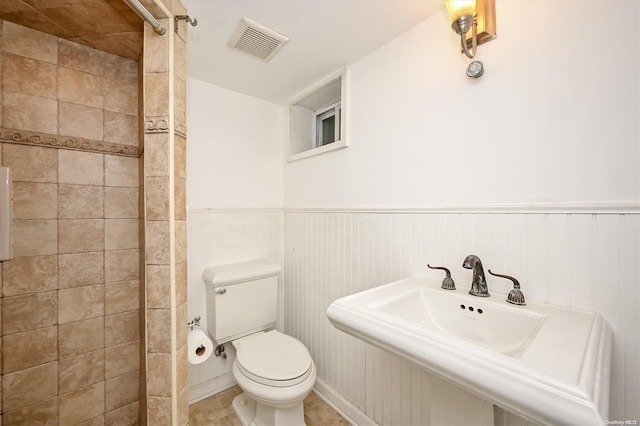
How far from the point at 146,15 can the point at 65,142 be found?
817 mm

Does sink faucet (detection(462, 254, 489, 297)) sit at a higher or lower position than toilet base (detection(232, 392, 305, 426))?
higher

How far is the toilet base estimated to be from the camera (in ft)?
4.38

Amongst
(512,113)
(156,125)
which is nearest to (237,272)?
(156,125)

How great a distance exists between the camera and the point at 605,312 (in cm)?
80

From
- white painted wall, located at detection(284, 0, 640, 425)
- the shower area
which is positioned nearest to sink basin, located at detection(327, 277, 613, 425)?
white painted wall, located at detection(284, 0, 640, 425)

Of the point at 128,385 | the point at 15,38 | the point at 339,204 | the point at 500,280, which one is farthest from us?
the point at 339,204

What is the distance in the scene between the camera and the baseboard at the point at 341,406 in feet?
4.68

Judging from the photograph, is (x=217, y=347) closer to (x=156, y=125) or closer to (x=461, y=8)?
(x=156, y=125)

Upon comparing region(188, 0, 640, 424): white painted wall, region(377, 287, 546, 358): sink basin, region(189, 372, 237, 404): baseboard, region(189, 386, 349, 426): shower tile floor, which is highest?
region(188, 0, 640, 424): white painted wall

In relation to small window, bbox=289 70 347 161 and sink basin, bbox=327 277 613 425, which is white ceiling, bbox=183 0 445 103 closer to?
small window, bbox=289 70 347 161

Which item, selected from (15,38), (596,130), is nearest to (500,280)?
(596,130)

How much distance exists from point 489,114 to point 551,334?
31.9 inches

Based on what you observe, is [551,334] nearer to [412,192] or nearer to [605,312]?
[605,312]

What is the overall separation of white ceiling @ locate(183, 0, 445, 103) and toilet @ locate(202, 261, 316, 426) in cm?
131
